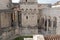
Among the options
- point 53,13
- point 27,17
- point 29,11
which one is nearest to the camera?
point 53,13

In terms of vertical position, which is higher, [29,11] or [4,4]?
[4,4]

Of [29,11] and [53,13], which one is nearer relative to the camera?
[53,13]

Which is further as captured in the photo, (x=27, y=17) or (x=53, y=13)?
(x=27, y=17)

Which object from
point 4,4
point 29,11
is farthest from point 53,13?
point 4,4

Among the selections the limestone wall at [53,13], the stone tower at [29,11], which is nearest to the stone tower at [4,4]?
the stone tower at [29,11]

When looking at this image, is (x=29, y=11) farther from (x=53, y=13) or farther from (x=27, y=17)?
(x=53, y=13)

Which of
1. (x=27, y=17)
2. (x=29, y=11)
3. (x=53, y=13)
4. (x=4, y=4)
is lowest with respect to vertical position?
(x=27, y=17)

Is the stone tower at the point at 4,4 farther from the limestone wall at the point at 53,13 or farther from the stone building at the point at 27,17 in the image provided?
the limestone wall at the point at 53,13

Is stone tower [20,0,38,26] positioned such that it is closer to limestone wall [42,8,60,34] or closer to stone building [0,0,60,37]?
stone building [0,0,60,37]

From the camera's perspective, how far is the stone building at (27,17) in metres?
10.4

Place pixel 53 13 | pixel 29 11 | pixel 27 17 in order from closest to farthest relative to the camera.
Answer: pixel 53 13, pixel 29 11, pixel 27 17

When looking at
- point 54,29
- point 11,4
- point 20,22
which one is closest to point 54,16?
point 54,29

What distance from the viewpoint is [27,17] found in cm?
1081

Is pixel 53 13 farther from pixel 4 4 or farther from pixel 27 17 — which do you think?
pixel 4 4
